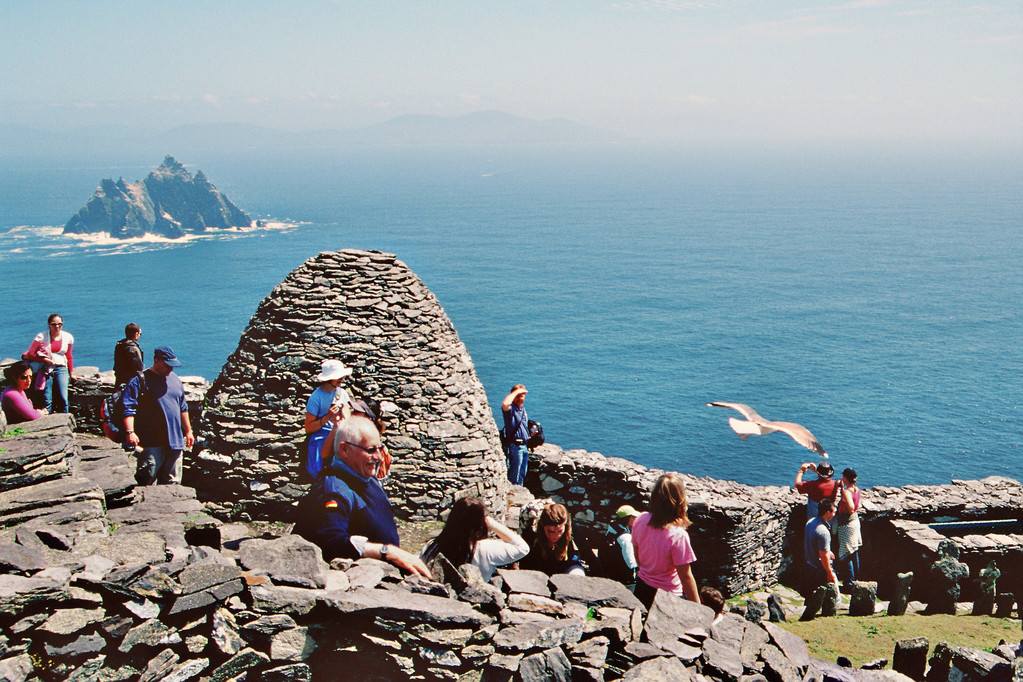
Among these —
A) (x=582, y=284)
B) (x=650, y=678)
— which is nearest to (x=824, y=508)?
(x=650, y=678)

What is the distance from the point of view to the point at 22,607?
19.6 ft

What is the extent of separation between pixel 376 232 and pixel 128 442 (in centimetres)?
17214

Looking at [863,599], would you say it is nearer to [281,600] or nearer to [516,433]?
[516,433]

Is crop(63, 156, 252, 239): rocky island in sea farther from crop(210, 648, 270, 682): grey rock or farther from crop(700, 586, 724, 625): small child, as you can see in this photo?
crop(700, 586, 724, 625): small child

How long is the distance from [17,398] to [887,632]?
47.6 feet

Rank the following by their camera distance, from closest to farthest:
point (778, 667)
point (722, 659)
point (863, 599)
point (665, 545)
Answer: point (722, 659), point (778, 667), point (665, 545), point (863, 599)

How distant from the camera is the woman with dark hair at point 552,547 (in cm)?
809

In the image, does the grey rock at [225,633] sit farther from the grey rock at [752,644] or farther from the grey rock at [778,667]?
the grey rock at [778,667]

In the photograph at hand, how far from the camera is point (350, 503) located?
7.62m

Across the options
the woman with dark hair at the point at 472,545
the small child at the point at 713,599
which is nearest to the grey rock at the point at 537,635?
the woman with dark hair at the point at 472,545

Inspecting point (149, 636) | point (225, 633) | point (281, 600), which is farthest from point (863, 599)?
point (149, 636)

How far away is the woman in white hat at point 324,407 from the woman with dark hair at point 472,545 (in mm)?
3319

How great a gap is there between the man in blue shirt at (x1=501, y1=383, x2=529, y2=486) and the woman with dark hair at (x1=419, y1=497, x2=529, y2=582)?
7.52 metres

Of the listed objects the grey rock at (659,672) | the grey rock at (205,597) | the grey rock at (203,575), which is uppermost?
the grey rock at (203,575)
